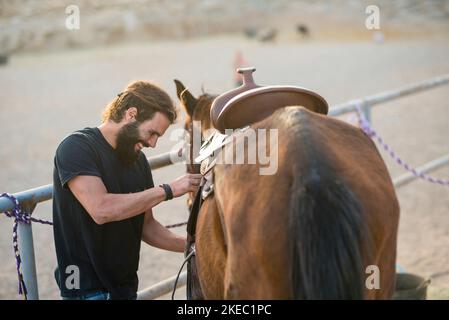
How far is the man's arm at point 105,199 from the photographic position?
253 centimetres

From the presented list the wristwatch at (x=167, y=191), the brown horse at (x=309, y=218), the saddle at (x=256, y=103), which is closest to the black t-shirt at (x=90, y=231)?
the wristwatch at (x=167, y=191)

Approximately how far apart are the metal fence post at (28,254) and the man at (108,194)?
0.18 m

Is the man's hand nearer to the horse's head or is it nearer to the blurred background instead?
the horse's head

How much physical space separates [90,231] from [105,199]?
239 mm

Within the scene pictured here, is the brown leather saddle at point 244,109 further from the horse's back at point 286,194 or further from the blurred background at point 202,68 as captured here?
the blurred background at point 202,68

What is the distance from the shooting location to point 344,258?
1.69 meters

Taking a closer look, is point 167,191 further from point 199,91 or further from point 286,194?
point 199,91

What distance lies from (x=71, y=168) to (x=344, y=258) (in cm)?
139

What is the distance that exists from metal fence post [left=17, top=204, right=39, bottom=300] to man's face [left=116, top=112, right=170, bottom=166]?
53 centimetres

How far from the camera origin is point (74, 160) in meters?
2.56

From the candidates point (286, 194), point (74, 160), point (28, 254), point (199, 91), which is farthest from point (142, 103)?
point (199, 91)

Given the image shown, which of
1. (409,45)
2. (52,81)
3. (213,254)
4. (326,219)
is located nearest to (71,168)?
(213,254)

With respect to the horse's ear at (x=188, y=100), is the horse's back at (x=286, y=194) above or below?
below
